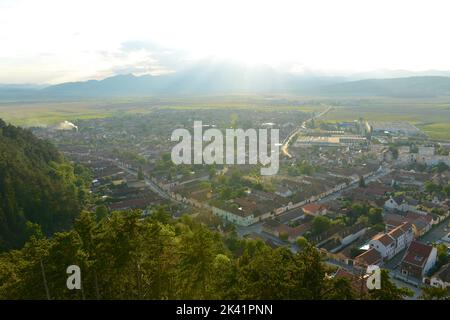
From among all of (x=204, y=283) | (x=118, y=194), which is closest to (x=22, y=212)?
(x=118, y=194)

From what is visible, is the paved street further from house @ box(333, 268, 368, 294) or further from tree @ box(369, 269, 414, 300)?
tree @ box(369, 269, 414, 300)

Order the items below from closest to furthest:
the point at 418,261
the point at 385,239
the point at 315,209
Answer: the point at 418,261 → the point at 385,239 → the point at 315,209

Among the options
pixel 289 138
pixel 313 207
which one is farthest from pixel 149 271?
pixel 289 138

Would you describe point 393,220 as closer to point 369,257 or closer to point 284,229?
point 369,257
